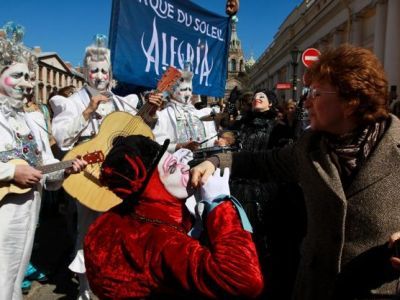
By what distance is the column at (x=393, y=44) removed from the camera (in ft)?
66.6

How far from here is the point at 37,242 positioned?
5.30 meters

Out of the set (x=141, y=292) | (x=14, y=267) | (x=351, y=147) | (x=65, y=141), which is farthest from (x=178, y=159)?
(x=65, y=141)

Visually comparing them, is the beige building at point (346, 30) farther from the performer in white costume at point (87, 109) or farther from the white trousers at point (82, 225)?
the white trousers at point (82, 225)

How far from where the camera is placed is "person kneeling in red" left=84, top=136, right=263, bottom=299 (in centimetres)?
140

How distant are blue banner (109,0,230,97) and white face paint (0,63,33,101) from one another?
44.4 inches

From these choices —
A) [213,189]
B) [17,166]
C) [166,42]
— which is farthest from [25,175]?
[166,42]

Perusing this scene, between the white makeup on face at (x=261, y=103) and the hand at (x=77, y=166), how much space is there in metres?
1.94

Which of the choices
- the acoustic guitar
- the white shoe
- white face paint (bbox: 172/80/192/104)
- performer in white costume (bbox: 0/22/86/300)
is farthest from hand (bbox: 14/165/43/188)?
white face paint (bbox: 172/80/192/104)

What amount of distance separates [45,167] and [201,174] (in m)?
1.41

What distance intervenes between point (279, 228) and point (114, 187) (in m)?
1.71

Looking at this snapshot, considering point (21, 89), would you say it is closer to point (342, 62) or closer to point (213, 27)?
point (342, 62)

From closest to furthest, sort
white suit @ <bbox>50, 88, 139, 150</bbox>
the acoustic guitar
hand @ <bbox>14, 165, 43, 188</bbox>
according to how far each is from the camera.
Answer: hand @ <bbox>14, 165, 43, 188</bbox> < the acoustic guitar < white suit @ <bbox>50, 88, 139, 150</bbox>

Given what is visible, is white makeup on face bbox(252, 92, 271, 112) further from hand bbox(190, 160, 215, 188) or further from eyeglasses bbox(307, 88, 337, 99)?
hand bbox(190, 160, 215, 188)

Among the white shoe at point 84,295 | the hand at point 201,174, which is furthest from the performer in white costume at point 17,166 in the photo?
the hand at point 201,174
